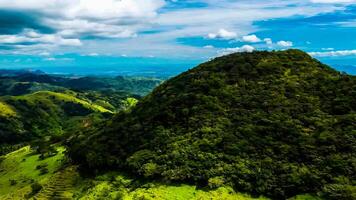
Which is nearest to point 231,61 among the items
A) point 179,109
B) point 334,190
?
point 179,109

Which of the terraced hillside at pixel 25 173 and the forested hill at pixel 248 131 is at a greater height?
the forested hill at pixel 248 131

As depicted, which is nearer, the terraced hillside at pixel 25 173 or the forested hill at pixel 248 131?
the forested hill at pixel 248 131

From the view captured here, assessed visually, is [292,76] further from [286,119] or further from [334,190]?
[334,190]

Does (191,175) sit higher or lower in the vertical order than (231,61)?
lower

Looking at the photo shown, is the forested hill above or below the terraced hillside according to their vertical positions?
above

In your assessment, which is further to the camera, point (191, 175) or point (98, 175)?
point (98, 175)

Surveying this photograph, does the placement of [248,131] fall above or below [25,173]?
above

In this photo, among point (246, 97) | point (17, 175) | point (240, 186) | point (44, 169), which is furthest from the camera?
point (17, 175)

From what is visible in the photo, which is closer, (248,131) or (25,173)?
(248,131)
